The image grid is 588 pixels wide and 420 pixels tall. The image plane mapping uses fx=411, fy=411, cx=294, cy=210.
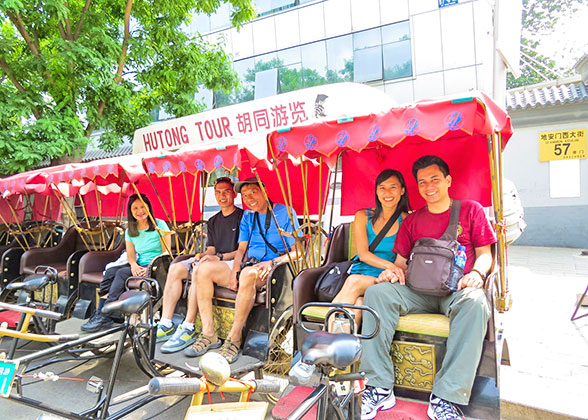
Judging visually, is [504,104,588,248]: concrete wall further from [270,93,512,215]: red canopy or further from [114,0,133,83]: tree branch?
[114,0,133,83]: tree branch

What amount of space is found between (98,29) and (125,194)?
106 inches

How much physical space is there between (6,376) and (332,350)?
1.76 metres

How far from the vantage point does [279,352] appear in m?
3.41

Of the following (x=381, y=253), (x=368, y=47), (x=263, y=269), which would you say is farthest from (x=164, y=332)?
(x=368, y=47)

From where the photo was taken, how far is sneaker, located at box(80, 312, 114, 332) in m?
4.16

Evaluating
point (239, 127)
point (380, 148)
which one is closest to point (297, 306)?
point (380, 148)

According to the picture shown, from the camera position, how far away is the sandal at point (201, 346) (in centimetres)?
328

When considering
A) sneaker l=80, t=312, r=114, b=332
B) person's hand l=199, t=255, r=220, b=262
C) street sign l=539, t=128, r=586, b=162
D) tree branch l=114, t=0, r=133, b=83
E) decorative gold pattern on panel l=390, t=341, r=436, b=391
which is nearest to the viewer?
decorative gold pattern on panel l=390, t=341, r=436, b=391

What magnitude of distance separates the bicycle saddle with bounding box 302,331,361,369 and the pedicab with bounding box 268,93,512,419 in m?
0.02

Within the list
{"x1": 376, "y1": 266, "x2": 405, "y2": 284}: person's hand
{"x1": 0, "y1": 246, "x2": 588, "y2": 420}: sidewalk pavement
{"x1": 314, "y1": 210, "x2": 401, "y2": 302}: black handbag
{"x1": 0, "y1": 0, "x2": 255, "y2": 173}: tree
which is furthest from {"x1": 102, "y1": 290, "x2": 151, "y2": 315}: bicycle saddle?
{"x1": 0, "y1": 0, "x2": 255, "y2": 173}: tree

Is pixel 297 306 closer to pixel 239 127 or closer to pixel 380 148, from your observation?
pixel 380 148

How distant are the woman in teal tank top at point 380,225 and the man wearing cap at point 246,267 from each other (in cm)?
58

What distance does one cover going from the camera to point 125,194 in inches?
231

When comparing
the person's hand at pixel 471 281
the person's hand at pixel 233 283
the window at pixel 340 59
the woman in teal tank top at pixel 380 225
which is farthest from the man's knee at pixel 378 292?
the window at pixel 340 59
